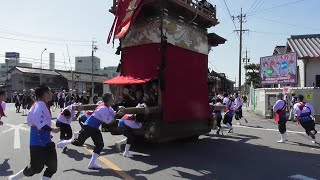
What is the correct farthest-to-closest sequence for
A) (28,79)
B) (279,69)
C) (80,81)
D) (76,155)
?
(80,81) → (28,79) → (279,69) → (76,155)

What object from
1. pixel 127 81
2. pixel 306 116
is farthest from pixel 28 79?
pixel 306 116

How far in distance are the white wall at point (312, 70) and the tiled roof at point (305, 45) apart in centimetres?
73

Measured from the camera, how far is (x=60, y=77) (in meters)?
68.5

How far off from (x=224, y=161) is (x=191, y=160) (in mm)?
831

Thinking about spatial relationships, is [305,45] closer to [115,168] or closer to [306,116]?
[306,116]

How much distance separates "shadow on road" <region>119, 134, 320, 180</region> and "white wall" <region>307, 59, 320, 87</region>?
1698cm

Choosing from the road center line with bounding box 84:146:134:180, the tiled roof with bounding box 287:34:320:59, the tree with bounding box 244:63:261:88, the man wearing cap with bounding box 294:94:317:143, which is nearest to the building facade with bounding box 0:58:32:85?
the tree with bounding box 244:63:261:88

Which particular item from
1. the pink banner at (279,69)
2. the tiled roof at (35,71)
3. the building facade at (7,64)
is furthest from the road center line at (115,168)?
the building facade at (7,64)

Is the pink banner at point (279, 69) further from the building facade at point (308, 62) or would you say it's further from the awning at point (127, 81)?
the awning at point (127, 81)

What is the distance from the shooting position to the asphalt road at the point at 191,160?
7.79m

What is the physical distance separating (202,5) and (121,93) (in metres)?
4.09

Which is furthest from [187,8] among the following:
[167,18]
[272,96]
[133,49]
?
[272,96]

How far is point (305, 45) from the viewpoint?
28828 mm

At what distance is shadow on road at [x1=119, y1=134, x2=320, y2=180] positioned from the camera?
7895 millimetres
